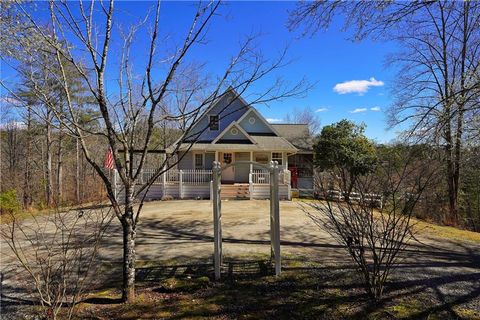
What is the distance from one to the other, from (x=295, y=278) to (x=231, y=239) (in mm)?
2998

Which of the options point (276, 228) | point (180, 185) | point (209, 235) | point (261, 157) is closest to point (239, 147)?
point (261, 157)

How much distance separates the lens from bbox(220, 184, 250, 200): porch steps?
1655 centimetres

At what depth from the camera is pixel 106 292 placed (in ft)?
15.0

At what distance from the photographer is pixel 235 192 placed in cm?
1680

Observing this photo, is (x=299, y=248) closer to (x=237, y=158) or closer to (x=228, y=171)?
(x=228, y=171)

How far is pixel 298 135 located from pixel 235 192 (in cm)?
938

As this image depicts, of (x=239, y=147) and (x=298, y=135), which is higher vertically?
(x=298, y=135)

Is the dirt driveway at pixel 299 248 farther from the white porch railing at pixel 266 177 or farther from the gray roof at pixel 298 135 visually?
the gray roof at pixel 298 135

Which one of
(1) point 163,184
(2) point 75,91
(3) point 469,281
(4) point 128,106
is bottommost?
(3) point 469,281

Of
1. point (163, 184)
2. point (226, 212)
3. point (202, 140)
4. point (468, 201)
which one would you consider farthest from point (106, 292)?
point (468, 201)

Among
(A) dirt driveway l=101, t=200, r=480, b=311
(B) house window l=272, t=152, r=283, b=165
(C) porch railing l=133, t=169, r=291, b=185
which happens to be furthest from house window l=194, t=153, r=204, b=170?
(A) dirt driveway l=101, t=200, r=480, b=311

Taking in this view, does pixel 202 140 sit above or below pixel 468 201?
above

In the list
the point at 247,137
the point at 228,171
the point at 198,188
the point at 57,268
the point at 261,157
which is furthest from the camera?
the point at 261,157

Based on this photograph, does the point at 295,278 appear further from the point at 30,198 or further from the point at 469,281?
the point at 30,198
